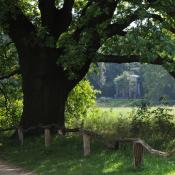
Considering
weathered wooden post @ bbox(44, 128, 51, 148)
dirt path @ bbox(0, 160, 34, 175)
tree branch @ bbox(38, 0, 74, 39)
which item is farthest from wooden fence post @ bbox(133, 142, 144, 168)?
tree branch @ bbox(38, 0, 74, 39)

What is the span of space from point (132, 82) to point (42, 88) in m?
107

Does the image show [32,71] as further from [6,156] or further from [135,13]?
[135,13]

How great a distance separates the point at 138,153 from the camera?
1198cm

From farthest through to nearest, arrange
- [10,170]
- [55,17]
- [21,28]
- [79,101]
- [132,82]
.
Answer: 1. [132,82]
2. [79,101]
3. [55,17]
4. [21,28]
5. [10,170]

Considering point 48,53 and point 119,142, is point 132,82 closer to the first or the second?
point 48,53

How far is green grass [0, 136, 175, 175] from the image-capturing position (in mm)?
12219

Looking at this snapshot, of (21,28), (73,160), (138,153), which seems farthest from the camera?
(21,28)

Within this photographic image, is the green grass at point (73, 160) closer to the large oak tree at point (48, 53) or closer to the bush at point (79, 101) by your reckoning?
the large oak tree at point (48, 53)

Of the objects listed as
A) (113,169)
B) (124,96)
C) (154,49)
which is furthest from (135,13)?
(124,96)

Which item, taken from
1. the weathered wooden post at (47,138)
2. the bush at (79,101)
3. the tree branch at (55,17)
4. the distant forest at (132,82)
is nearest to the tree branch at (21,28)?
the tree branch at (55,17)

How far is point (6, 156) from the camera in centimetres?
1797

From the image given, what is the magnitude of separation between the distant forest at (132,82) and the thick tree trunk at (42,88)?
86413 mm

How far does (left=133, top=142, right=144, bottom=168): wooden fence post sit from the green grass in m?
0.16

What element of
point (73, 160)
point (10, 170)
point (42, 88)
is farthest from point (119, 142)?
point (42, 88)
